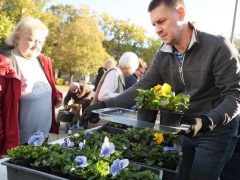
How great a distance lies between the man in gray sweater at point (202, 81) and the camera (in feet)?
5.48

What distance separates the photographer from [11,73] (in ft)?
7.47

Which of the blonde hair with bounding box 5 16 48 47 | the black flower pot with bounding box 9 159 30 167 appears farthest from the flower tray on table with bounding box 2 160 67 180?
the blonde hair with bounding box 5 16 48 47

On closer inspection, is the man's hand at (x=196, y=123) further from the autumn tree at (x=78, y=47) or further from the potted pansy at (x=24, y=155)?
the autumn tree at (x=78, y=47)

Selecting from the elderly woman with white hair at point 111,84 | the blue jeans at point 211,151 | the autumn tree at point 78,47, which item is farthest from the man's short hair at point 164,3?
the autumn tree at point 78,47

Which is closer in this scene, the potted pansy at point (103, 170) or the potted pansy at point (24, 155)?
the potted pansy at point (103, 170)

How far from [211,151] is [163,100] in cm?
45

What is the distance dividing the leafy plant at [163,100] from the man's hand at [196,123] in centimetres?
9

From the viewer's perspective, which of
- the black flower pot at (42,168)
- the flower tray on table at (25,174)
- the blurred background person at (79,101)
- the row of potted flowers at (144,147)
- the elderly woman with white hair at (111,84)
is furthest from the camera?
the blurred background person at (79,101)

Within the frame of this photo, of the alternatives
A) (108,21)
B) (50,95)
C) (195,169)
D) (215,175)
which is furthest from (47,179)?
(108,21)

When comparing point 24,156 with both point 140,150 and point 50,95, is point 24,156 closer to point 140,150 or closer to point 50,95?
point 140,150

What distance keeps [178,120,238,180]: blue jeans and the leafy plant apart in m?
0.31

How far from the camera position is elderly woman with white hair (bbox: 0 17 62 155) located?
7.53 ft

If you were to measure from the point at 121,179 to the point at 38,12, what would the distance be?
23.5m

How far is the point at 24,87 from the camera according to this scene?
2459 mm
